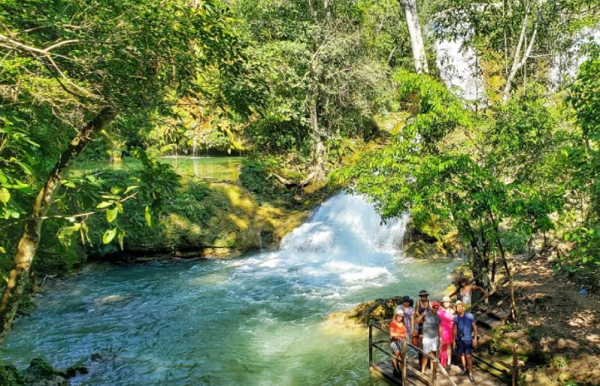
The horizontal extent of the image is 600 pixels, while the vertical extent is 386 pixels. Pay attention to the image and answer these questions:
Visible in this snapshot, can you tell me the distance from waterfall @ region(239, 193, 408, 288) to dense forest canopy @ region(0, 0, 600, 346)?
236 cm

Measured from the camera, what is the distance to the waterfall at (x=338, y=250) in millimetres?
17859

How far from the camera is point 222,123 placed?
25.6 feet

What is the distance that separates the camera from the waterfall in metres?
17.9

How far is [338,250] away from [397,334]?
463 inches

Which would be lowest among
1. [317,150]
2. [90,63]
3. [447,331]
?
[447,331]

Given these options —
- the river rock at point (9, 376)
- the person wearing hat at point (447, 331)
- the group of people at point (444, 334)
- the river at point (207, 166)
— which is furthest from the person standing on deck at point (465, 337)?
the river at point (207, 166)

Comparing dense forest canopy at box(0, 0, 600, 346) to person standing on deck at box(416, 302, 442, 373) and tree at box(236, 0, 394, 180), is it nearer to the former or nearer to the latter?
tree at box(236, 0, 394, 180)

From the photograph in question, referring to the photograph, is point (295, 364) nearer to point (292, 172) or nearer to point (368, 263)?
point (368, 263)

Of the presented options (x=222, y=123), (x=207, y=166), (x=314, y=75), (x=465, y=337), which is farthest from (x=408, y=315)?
(x=207, y=166)

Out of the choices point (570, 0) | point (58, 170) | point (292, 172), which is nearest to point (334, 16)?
point (292, 172)

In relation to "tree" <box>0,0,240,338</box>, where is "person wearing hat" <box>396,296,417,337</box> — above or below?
below

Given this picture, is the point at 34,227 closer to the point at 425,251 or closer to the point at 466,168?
the point at 466,168

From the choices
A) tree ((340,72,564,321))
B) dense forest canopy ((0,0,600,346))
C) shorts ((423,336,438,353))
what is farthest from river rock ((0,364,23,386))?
tree ((340,72,564,321))

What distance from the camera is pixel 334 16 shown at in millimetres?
26766
